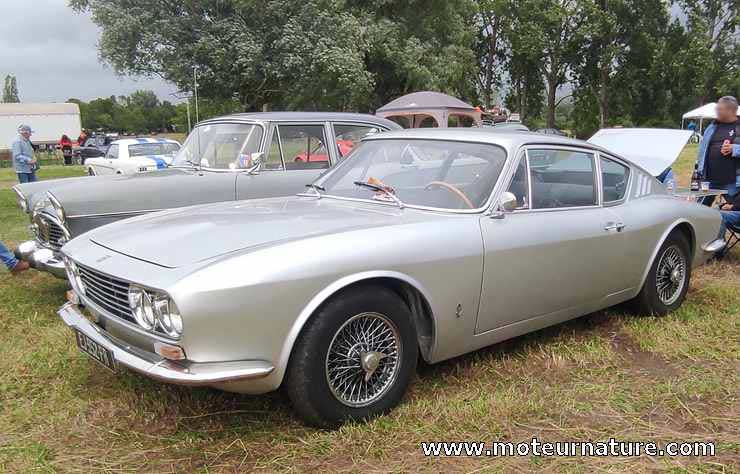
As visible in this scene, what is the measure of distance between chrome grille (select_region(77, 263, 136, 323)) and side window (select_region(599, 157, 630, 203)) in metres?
3.12

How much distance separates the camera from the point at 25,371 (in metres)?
3.70

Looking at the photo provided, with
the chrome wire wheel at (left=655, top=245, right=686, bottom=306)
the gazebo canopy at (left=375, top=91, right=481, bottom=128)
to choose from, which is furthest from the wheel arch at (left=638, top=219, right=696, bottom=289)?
the gazebo canopy at (left=375, top=91, right=481, bottom=128)

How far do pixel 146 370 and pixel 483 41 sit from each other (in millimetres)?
44593

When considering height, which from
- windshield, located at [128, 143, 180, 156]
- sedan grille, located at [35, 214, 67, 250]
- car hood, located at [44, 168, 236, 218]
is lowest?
sedan grille, located at [35, 214, 67, 250]

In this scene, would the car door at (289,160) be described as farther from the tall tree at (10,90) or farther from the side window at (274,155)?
the tall tree at (10,90)

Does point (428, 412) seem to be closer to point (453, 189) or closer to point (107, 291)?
point (453, 189)

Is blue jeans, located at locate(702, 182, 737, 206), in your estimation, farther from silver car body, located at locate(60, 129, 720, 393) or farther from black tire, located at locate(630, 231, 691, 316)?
silver car body, located at locate(60, 129, 720, 393)

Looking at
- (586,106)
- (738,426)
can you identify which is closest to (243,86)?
(738,426)

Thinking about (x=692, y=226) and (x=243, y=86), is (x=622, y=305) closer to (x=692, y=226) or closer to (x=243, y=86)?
(x=692, y=226)

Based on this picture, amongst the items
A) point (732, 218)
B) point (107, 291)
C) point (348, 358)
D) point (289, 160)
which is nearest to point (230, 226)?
point (107, 291)

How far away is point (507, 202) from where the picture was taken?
3.35 meters

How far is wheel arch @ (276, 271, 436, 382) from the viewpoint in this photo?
8.61ft

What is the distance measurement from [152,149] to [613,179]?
37.6ft

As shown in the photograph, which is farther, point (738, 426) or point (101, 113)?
point (101, 113)
